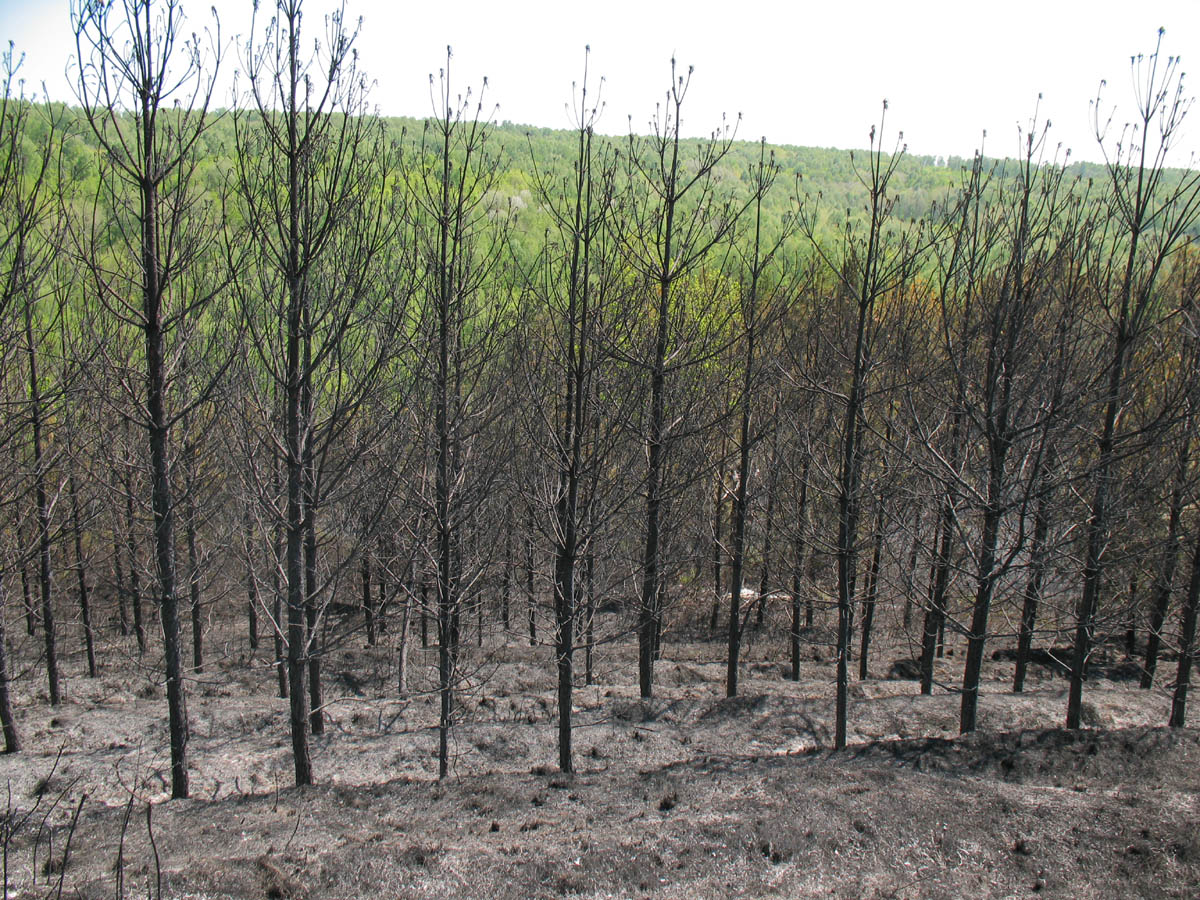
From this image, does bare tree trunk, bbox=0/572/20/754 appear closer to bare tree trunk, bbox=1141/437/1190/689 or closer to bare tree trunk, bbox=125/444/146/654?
bare tree trunk, bbox=125/444/146/654

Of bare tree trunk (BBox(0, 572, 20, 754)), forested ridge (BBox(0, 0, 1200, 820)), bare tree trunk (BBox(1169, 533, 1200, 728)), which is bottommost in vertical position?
bare tree trunk (BBox(0, 572, 20, 754))

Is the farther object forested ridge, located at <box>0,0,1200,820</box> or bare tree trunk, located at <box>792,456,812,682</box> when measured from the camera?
bare tree trunk, located at <box>792,456,812,682</box>

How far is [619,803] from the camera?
21.7 feet

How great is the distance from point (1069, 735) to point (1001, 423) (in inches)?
137

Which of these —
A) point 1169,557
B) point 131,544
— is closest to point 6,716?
point 131,544

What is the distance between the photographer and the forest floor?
5.00m

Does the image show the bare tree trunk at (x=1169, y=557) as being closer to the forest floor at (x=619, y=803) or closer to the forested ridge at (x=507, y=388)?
the forested ridge at (x=507, y=388)

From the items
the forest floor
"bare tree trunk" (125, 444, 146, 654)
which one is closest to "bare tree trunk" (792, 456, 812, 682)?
the forest floor

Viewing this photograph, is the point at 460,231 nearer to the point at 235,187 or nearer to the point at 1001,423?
the point at 235,187

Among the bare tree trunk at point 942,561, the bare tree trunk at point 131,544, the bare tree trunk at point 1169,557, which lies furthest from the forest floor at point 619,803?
the bare tree trunk at point 131,544

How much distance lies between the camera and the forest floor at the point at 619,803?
16.4 feet

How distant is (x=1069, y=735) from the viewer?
25.5 feet

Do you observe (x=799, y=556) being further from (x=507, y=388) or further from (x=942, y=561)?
(x=507, y=388)

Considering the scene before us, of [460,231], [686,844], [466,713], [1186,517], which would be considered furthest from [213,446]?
[1186,517]
